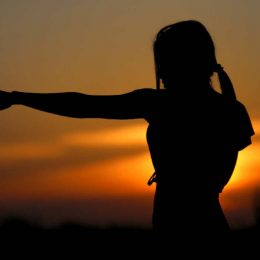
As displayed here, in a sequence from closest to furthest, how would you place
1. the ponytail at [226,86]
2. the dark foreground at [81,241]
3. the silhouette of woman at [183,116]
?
the silhouette of woman at [183,116]
the ponytail at [226,86]
the dark foreground at [81,241]

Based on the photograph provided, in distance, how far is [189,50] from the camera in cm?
496

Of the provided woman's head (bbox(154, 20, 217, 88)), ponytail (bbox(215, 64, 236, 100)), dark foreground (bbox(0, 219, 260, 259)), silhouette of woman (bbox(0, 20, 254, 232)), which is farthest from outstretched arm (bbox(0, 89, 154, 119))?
dark foreground (bbox(0, 219, 260, 259))

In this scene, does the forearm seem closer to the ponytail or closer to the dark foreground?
the ponytail

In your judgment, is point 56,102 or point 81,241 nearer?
point 56,102

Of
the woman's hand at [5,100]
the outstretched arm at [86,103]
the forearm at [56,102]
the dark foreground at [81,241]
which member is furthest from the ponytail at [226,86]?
the dark foreground at [81,241]

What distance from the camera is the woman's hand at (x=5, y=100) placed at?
4.97 metres

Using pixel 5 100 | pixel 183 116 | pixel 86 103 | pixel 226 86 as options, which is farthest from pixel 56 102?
pixel 226 86

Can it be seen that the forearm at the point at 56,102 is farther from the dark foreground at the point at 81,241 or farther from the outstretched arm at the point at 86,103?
the dark foreground at the point at 81,241

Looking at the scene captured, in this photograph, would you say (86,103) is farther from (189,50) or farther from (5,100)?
(189,50)

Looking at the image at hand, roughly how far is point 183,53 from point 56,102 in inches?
27.4

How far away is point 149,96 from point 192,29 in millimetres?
411

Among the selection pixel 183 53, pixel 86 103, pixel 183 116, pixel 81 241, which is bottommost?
pixel 183 116

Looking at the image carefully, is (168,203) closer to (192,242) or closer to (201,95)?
(192,242)

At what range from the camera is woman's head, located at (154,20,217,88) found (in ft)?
16.2
